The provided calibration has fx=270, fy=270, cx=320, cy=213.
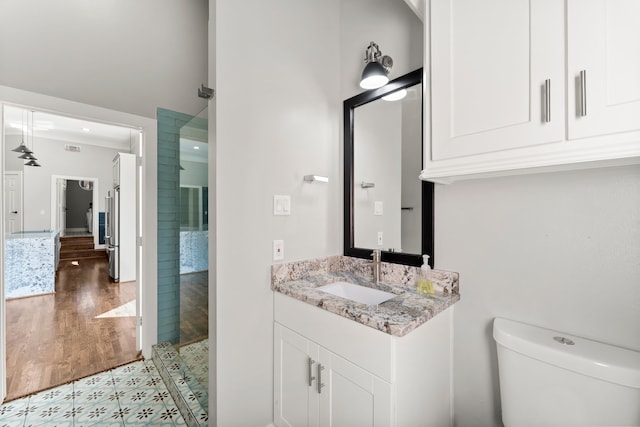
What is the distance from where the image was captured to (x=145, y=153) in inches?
95.0

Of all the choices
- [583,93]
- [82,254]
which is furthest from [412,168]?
[82,254]

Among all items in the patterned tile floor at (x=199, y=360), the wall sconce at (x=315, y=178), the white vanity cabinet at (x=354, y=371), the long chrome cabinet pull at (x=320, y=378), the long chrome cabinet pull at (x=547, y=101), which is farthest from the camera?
the patterned tile floor at (x=199, y=360)

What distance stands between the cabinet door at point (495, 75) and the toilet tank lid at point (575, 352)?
724 mm

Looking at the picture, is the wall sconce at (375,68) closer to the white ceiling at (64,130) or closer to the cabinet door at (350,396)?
the cabinet door at (350,396)

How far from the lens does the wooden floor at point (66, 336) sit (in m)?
2.20

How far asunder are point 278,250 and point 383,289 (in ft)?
2.07

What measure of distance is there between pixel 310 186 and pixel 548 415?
4.81 feet

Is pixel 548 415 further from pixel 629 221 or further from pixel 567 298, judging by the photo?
pixel 629 221

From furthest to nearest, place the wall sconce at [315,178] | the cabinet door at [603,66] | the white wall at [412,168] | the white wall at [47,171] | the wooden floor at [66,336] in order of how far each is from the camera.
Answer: the white wall at [47,171], the wooden floor at [66,336], the wall sconce at [315,178], the white wall at [412,168], the cabinet door at [603,66]

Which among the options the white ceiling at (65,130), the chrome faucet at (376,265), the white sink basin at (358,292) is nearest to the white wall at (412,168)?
the chrome faucet at (376,265)

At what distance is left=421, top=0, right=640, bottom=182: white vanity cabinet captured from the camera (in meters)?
0.76

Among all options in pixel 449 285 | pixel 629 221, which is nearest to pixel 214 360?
pixel 449 285

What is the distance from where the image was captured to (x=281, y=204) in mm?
1580

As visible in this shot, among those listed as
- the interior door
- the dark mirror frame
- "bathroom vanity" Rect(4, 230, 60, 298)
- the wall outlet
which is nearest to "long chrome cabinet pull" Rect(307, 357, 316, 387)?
the wall outlet
